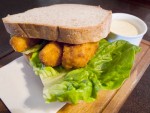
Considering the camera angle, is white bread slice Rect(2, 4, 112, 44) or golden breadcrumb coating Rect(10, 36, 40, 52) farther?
golden breadcrumb coating Rect(10, 36, 40, 52)

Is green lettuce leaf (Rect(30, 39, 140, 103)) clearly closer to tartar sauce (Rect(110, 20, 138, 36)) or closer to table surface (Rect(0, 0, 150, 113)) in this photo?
tartar sauce (Rect(110, 20, 138, 36))

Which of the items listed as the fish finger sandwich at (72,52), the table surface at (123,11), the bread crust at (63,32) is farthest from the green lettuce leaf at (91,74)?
the table surface at (123,11)

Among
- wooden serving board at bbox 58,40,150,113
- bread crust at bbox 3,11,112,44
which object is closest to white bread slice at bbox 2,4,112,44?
bread crust at bbox 3,11,112,44

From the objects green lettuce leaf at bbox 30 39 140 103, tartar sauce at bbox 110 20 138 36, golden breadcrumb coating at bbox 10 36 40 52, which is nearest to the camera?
green lettuce leaf at bbox 30 39 140 103

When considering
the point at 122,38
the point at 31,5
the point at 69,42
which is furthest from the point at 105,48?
the point at 31,5

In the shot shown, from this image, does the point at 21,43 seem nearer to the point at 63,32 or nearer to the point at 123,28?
→ the point at 63,32

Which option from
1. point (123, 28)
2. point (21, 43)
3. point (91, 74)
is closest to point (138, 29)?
point (123, 28)

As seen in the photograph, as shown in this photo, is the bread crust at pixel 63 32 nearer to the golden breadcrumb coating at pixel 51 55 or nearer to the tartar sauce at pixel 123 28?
the golden breadcrumb coating at pixel 51 55
